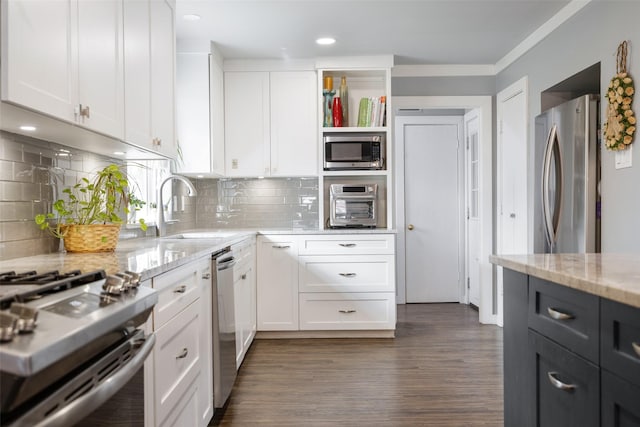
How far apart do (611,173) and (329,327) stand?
7.81 ft

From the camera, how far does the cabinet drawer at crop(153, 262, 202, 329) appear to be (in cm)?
166

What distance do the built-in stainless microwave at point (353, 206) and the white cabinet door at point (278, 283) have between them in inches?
20.3

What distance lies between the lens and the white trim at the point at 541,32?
10.4 ft

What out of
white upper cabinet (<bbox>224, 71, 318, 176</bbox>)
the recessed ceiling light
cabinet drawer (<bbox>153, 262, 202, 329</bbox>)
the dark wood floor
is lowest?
the dark wood floor

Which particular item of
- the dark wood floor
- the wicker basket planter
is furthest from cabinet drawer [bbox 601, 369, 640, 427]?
Answer: the wicker basket planter

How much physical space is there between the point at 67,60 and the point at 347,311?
2.97 meters

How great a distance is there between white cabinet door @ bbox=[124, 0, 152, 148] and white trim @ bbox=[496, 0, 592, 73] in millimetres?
2663

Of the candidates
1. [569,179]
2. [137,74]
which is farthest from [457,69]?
[137,74]

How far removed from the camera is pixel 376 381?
3072mm

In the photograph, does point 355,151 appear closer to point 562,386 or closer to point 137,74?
point 137,74

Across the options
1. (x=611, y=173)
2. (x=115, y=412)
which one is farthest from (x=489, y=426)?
(x=115, y=412)

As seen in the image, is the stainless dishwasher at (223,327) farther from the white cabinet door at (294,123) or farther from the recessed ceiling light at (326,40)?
the recessed ceiling light at (326,40)

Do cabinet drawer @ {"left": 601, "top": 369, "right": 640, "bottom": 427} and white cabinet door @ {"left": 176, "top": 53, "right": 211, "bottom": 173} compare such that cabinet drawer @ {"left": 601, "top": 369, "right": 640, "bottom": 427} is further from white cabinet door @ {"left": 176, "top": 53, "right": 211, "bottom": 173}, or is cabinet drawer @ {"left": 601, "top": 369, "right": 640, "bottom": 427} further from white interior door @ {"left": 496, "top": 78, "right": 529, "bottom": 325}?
white cabinet door @ {"left": 176, "top": 53, "right": 211, "bottom": 173}

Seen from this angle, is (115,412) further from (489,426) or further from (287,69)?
(287,69)
